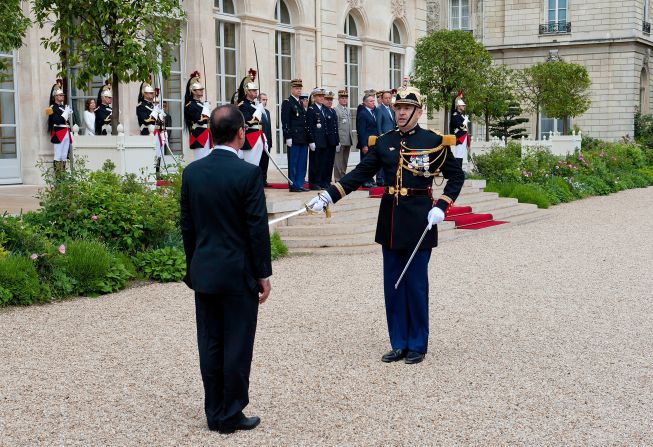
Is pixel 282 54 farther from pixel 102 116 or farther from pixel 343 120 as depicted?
pixel 102 116

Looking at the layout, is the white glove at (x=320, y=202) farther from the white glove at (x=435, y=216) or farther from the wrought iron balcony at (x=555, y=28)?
the wrought iron balcony at (x=555, y=28)

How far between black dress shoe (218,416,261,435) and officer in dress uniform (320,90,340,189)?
943 cm

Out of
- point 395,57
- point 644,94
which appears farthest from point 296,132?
point 644,94

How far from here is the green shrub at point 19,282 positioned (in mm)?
7992

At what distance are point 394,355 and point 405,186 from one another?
1170mm

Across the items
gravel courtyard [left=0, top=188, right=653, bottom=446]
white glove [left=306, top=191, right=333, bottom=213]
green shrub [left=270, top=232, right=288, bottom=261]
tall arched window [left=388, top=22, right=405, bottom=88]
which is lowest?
gravel courtyard [left=0, top=188, right=653, bottom=446]

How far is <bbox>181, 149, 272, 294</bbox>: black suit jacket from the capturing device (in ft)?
14.8

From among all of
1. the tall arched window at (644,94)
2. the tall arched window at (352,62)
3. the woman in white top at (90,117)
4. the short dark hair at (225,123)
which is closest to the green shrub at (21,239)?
the short dark hair at (225,123)

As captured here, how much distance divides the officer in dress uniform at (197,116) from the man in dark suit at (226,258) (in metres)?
8.83

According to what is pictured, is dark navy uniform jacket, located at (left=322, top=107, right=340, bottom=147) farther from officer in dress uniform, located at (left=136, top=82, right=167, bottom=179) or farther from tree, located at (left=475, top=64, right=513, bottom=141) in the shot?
tree, located at (left=475, top=64, right=513, bottom=141)

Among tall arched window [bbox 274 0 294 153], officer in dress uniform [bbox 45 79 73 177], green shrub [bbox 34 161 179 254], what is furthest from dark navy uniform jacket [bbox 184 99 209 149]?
tall arched window [bbox 274 0 294 153]

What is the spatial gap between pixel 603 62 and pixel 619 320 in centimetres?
3154

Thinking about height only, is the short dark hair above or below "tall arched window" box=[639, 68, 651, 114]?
below

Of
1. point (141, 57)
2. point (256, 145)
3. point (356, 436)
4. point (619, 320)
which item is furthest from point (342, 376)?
point (256, 145)
